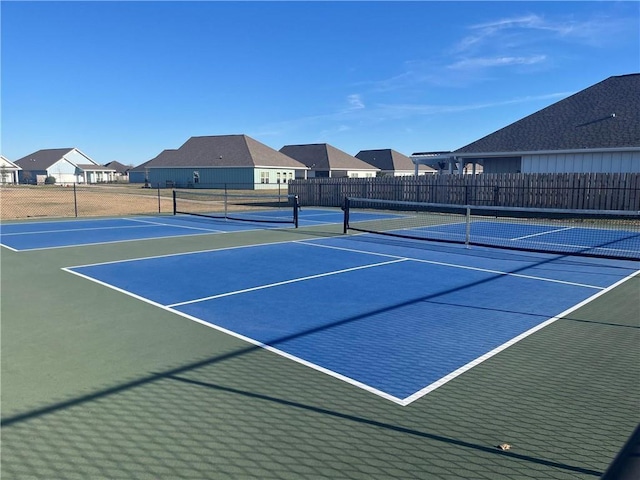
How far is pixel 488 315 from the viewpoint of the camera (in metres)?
7.53

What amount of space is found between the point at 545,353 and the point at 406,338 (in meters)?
1.70

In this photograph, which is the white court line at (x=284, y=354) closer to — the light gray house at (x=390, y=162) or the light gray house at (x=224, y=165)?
the light gray house at (x=224, y=165)

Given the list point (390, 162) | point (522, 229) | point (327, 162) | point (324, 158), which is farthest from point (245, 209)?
point (390, 162)

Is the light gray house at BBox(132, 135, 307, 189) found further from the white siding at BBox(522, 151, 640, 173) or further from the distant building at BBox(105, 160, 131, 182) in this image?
the distant building at BBox(105, 160, 131, 182)

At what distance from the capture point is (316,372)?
5281mm

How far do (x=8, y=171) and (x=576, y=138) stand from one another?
9487 centimetres

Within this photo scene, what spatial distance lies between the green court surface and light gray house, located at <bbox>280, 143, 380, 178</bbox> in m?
62.6

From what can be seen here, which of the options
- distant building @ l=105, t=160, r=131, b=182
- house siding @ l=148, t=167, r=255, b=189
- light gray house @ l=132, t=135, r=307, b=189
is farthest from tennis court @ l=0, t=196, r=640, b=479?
distant building @ l=105, t=160, r=131, b=182

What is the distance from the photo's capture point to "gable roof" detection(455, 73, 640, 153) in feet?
86.0

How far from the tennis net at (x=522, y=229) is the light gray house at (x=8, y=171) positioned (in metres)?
81.6

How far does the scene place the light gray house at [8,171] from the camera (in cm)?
8507

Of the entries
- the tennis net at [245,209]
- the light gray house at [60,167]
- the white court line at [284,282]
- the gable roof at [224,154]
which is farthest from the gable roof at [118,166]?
the white court line at [284,282]

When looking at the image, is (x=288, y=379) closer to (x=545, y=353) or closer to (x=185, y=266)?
(x=545, y=353)

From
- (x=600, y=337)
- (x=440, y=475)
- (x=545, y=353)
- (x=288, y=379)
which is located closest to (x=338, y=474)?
(x=440, y=475)
